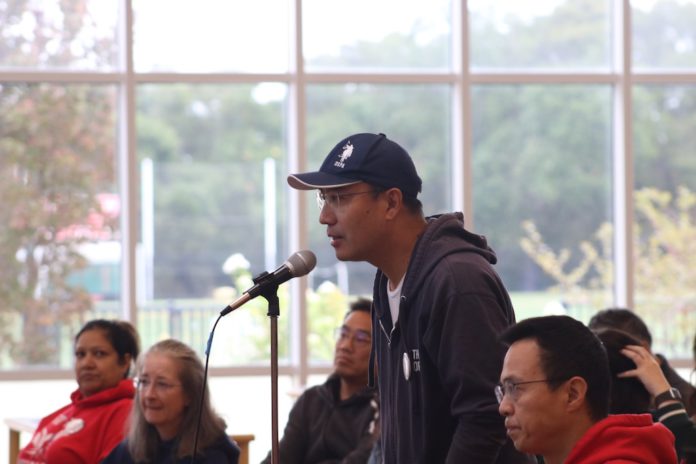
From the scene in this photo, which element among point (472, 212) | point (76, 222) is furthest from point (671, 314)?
point (76, 222)

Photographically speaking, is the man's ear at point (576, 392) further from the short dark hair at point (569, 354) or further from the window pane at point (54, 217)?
the window pane at point (54, 217)

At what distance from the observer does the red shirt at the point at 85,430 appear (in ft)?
13.6

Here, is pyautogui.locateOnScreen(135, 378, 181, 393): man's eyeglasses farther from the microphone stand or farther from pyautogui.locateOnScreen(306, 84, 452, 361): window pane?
pyautogui.locateOnScreen(306, 84, 452, 361): window pane

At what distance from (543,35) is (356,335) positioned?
3369 mm

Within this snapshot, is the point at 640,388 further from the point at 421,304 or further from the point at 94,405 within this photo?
the point at 94,405

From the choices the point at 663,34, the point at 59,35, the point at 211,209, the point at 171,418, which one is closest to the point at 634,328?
the point at 171,418

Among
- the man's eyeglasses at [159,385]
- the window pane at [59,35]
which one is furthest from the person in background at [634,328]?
the window pane at [59,35]

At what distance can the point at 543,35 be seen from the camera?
706 cm

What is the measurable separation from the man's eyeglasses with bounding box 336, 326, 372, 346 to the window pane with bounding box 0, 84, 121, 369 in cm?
263

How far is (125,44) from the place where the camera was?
260 inches

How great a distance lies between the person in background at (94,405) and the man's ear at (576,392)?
8.09 feet

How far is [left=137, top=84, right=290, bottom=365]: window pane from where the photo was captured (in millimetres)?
6711

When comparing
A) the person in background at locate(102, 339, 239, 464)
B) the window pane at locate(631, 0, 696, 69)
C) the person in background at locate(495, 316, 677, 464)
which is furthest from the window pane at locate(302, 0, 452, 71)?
the person in background at locate(495, 316, 677, 464)

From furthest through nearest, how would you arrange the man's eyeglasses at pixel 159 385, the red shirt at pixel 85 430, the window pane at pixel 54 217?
1. the window pane at pixel 54 217
2. the red shirt at pixel 85 430
3. the man's eyeglasses at pixel 159 385
